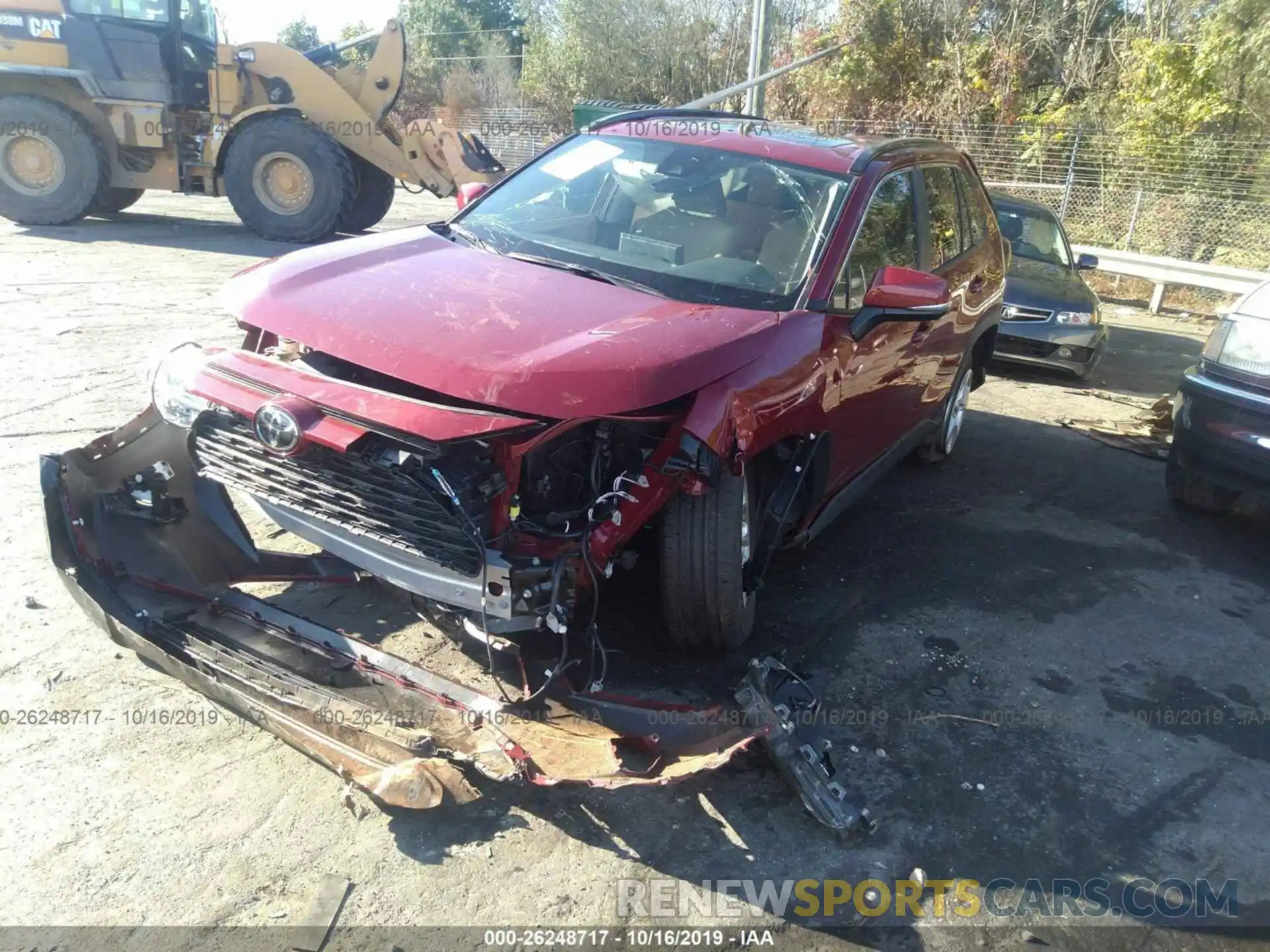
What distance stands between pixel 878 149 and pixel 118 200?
497 inches

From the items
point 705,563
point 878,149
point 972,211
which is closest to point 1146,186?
point 972,211

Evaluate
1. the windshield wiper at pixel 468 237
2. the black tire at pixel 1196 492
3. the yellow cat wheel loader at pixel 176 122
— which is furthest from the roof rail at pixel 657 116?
the yellow cat wheel loader at pixel 176 122

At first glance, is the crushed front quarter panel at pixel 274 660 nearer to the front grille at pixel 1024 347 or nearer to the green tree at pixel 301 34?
the front grille at pixel 1024 347

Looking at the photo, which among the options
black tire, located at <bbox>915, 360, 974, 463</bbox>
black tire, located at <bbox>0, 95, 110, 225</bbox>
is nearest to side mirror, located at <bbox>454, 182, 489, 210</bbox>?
black tire, located at <bbox>915, 360, 974, 463</bbox>

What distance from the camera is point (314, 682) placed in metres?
3.07

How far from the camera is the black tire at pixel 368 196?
43.9ft

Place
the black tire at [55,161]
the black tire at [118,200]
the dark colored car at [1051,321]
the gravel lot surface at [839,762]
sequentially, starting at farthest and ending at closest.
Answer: the black tire at [118,200]
the black tire at [55,161]
the dark colored car at [1051,321]
the gravel lot surface at [839,762]

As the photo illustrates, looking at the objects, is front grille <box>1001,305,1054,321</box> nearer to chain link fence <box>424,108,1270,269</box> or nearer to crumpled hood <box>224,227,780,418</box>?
crumpled hood <box>224,227,780,418</box>

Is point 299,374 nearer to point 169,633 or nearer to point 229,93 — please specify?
point 169,633

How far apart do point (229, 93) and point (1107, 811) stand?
41.8ft

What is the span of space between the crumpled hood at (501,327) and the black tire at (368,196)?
34.4 ft

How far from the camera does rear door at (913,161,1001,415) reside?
4836mm

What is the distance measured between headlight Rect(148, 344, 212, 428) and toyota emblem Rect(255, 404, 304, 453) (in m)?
0.39

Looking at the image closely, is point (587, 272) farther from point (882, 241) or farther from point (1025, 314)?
point (1025, 314)
